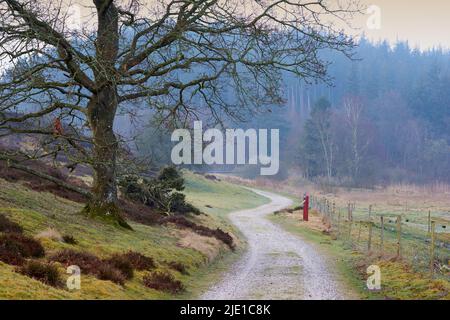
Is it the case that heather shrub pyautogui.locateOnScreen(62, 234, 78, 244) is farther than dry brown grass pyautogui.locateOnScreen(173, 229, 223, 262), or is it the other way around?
dry brown grass pyautogui.locateOnScreen(173, 229, 223, 262)

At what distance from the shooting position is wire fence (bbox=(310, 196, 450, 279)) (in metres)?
16.8

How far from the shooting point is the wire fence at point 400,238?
55.2 feet

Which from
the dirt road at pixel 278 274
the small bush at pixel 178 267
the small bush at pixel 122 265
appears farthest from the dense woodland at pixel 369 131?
the small bush at pixel 122 265

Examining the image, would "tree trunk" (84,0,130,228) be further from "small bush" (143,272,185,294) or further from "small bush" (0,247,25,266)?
"small bush" (0,247,25,266)

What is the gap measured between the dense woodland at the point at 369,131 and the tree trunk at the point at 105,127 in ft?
142

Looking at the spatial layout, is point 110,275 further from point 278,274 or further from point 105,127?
point 105,127

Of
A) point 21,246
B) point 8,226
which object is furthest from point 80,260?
point 8,226

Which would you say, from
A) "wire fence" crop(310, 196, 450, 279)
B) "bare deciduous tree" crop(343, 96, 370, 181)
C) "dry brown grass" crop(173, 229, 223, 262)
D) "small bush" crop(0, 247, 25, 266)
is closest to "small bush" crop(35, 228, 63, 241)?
"small bush" crop(0, 247, 25, 266)

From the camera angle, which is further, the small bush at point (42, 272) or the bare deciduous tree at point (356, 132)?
the bare deciduous tree at point (356, 132)

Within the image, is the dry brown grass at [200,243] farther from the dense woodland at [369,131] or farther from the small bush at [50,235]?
the dense woodland at [369,131]

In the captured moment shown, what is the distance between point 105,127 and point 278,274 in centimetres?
739

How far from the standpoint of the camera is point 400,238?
17469 millimetres

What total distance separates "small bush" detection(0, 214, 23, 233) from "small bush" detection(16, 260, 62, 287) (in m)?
2.53
